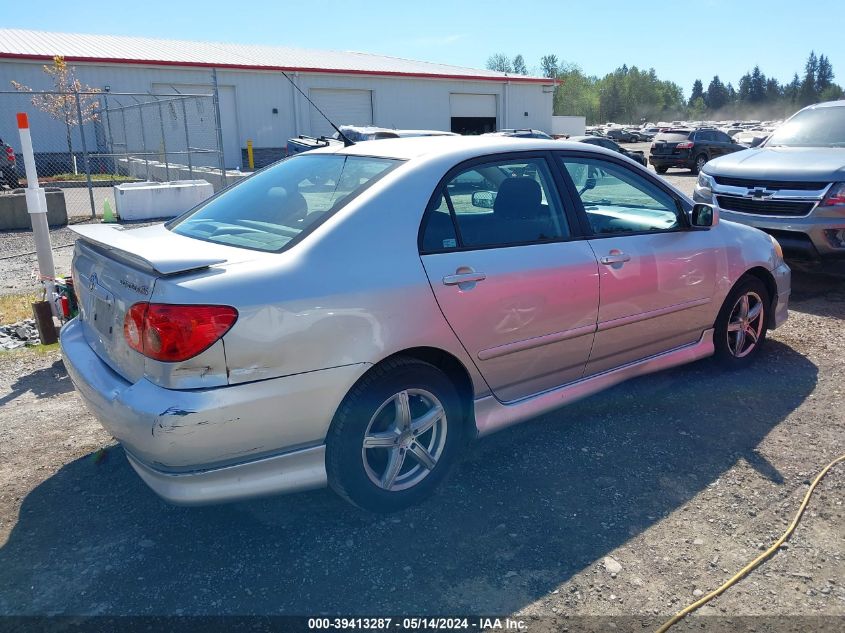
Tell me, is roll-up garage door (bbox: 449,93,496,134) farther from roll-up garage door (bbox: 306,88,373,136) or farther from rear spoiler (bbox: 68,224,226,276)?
rear spoiler (bbox: 68,224,226,276)

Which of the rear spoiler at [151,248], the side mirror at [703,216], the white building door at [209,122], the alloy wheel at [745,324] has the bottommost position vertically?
the alloy wheel at [745,324]

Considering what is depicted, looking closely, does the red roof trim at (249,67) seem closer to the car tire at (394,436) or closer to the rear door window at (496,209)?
the rear door window at (496,209)

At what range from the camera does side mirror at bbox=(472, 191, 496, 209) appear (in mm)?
3488

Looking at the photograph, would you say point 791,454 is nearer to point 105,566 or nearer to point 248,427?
point 248,427

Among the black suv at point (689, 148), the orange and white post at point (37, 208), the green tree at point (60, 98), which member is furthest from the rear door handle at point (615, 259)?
the green tree at point (60, 98)

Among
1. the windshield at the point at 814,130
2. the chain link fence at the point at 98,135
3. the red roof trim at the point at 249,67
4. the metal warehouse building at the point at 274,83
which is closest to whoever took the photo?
the windshield at the point at 814,130

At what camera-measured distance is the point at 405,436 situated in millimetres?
3141

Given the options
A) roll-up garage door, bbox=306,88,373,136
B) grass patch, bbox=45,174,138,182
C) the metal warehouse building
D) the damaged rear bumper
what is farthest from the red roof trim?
the damaged rear bumper

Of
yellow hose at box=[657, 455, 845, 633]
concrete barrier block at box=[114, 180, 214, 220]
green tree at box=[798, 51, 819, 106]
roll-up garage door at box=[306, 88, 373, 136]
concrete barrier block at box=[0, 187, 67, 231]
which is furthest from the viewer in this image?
green tree at box=[798, 51, 819, 106]

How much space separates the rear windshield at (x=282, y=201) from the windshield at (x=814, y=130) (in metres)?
6.53

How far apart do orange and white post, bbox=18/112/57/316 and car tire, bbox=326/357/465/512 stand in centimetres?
366

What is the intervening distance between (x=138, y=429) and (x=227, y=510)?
32.4 inches

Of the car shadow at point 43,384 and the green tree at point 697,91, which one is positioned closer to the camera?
the car shadow at point 43,384

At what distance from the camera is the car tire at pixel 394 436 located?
9.58ft
